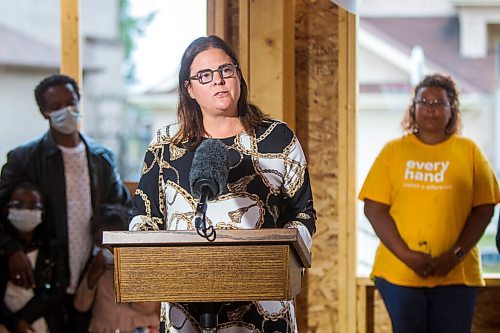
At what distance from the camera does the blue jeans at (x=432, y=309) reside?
4.47m

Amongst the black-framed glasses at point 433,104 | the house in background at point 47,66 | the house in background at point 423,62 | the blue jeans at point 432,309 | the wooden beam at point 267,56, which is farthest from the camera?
the house in background at point 47,66

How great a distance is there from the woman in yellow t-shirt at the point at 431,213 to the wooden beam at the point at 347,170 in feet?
1.61

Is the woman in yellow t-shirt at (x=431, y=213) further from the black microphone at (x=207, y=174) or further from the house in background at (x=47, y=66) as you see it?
the house in background at (x=47, y=66)

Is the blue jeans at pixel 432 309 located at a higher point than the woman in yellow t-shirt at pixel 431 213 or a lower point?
lower

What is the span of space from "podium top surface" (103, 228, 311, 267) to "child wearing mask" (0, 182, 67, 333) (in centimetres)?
252

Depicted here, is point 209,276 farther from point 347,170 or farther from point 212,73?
point 347,170

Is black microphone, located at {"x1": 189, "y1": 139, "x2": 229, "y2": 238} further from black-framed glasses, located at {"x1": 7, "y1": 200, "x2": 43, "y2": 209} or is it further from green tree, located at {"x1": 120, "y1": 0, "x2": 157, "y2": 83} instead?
green tree, located at {"x1": 120, "y1": 0, "x2": 157, "y2": 83}

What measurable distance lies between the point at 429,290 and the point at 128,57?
12525mm

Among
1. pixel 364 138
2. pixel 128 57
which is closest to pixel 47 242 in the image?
pixel 364 138

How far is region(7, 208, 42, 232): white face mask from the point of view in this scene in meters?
5.05

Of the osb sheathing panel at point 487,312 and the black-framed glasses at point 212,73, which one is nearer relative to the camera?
the black-framed glasses at point 212,73

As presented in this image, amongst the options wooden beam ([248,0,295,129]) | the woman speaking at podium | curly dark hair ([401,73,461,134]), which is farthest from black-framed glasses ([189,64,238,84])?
curly dark hair ([401,73,461,134])

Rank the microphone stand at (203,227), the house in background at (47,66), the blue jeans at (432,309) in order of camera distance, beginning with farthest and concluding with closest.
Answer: the house in background at (47,66) < the blue jeans at (432,309) < the microphone stand at (203,227)

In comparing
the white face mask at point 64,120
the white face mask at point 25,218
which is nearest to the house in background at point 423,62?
the white face mask at point 64,120
